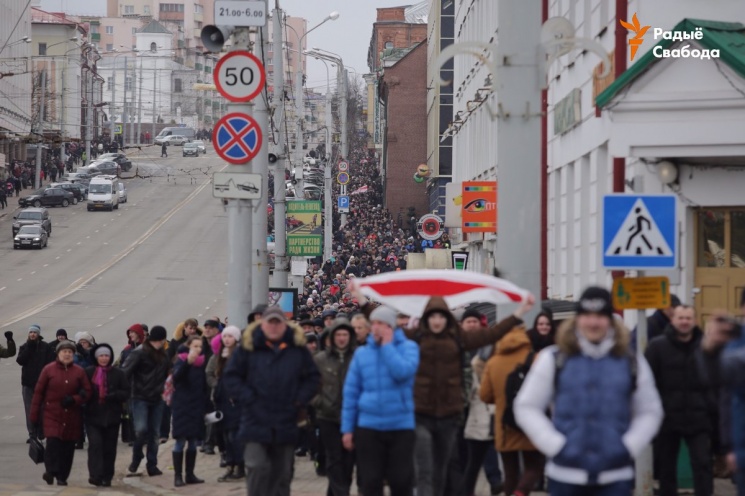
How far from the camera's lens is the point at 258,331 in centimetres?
1087

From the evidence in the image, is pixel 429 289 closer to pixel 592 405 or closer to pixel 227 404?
pixel 592 405

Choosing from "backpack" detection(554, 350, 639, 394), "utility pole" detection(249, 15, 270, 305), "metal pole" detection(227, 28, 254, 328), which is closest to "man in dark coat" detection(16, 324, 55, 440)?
"utility pole" detection(249, 15, 270, 305)

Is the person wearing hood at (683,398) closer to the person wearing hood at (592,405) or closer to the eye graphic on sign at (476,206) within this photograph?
the person wearing hood at (592,405)

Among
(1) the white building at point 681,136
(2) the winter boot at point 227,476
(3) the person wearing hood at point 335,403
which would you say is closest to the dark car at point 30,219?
(1) the white building at point 681,136

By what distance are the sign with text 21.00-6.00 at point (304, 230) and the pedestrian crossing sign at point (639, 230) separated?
20.3 meters

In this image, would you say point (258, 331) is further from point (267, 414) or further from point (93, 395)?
point (93, 395)

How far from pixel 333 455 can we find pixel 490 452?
1599 millimetres

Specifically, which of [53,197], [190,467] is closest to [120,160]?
[53,197]

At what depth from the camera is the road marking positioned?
5131 cm

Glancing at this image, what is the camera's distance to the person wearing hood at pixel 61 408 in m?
16.0

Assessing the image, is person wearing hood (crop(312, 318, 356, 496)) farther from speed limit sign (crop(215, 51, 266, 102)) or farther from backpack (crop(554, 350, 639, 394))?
backpack (crop(554, 350, 639, 394))

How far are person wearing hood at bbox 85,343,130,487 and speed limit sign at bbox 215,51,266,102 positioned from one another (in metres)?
3.23

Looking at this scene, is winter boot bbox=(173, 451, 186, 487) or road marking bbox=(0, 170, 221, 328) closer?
winter boot bbox=(173, 451, 186, 487)

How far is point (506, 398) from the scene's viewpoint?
1088 centimetres
